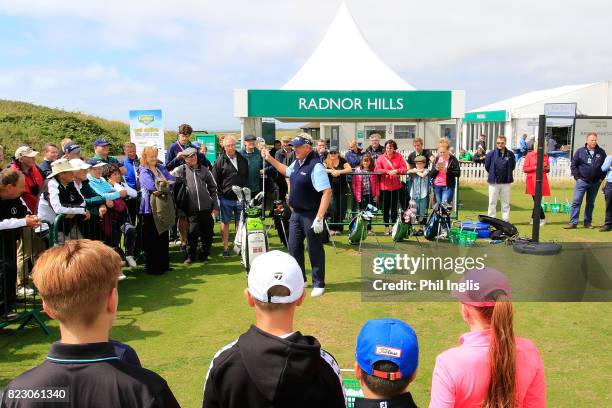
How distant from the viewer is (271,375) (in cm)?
187

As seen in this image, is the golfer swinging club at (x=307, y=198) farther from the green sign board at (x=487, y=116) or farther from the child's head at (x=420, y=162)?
the green sign board at (x=487, y=116)

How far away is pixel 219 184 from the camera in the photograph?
8867 millimetres

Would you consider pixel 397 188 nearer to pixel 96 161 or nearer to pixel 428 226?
pixel 428 226

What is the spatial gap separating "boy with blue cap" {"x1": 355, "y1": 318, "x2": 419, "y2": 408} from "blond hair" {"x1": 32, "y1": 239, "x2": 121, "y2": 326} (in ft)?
3.25

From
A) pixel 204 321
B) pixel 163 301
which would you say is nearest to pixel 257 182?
pixel 163 301

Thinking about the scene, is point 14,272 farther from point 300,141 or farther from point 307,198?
point 300,141

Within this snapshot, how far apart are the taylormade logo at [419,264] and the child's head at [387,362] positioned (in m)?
5.70

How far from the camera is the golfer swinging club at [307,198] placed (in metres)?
6.29

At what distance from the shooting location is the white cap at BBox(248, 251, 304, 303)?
Result: 2038 millimetres

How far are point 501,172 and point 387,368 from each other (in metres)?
10.2

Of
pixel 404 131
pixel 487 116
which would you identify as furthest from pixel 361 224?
pixel 487 116

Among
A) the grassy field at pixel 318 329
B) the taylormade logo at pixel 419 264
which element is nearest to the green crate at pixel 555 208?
the taylormade logo at pixel 419 264

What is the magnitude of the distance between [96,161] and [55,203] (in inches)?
75.6

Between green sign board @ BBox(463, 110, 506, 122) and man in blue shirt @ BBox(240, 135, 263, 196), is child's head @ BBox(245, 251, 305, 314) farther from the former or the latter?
green sign board @ BBox(463, 110, 506, 122)
